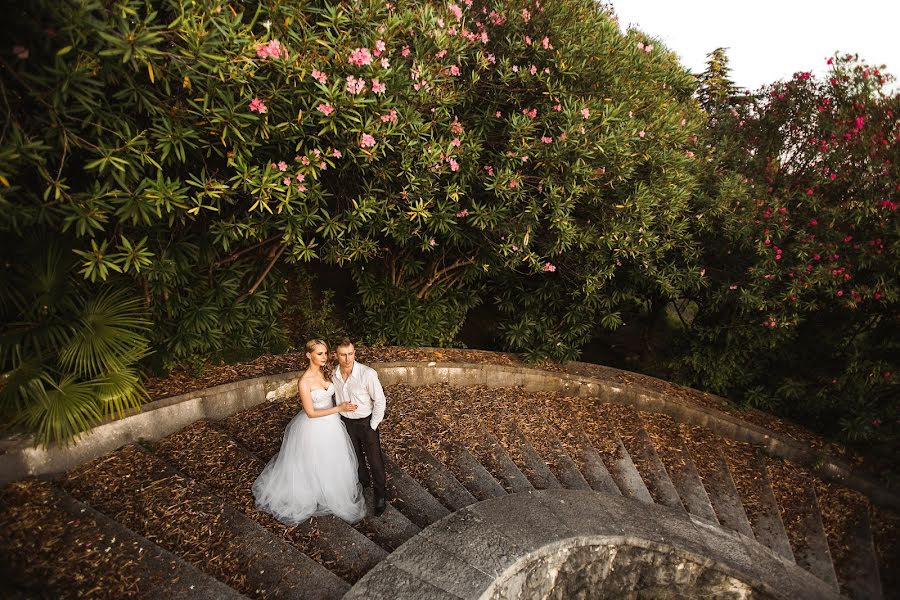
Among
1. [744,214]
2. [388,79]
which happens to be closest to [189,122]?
[388,79]

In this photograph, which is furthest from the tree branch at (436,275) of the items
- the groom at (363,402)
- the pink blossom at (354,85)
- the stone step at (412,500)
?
the pink blossom at (354,85)

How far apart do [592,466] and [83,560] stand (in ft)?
17.5

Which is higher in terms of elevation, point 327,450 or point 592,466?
point 327,450

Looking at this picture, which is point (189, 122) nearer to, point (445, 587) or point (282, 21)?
point (282, 21)

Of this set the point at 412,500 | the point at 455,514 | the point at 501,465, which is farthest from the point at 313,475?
the point at 501,465

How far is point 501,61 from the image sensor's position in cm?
518

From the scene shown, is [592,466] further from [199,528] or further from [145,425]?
[145,425]

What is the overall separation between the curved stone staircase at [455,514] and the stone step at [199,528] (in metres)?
0.01

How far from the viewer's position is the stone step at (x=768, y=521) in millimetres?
5383

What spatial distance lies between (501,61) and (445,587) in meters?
5.26

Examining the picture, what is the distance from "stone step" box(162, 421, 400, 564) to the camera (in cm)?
383

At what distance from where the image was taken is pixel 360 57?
3594 mm

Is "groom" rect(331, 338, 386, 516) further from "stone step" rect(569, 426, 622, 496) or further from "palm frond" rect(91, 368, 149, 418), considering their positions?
"stone step" rect(569, 426, 622, 496)

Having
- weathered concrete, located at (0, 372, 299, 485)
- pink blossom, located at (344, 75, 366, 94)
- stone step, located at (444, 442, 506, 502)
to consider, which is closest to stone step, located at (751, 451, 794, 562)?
stone step, located at (444, 442, 506, 502)
